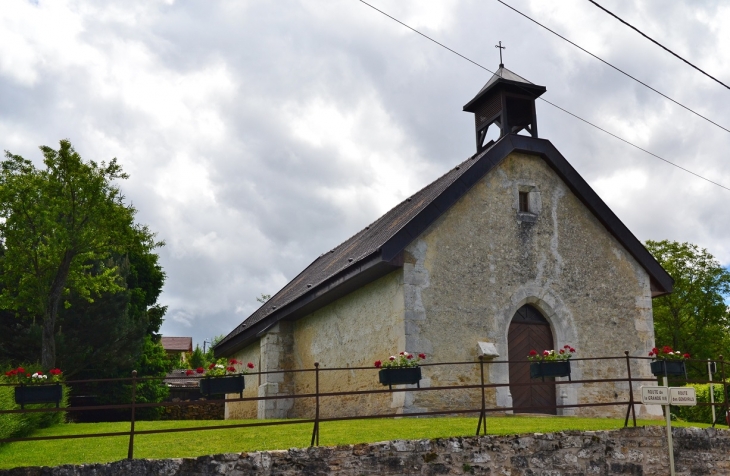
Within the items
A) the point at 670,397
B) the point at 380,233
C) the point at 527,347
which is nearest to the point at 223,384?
the point at 670,397

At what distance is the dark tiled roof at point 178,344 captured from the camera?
257ft

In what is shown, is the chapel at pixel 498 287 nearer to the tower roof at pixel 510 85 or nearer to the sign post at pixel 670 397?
the tower roof at pixel 510 85

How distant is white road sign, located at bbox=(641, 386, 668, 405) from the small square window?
694 cm

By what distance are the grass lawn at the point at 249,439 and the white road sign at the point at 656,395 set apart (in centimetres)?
105

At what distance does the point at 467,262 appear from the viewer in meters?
15.9

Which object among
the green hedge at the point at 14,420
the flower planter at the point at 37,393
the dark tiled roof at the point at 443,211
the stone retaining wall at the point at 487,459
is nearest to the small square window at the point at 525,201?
the dark tiled roof at the point at 443,211

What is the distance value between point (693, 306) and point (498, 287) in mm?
24169

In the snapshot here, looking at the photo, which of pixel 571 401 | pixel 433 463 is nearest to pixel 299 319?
pixel 571 401

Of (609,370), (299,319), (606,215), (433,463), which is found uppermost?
(606,215)

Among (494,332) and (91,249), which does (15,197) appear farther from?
(494,332)

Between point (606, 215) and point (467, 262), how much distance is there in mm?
4145

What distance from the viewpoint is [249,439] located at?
36.1 feet

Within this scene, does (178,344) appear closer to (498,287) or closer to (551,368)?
(498,287)

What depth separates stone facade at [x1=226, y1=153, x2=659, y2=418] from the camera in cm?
1512
